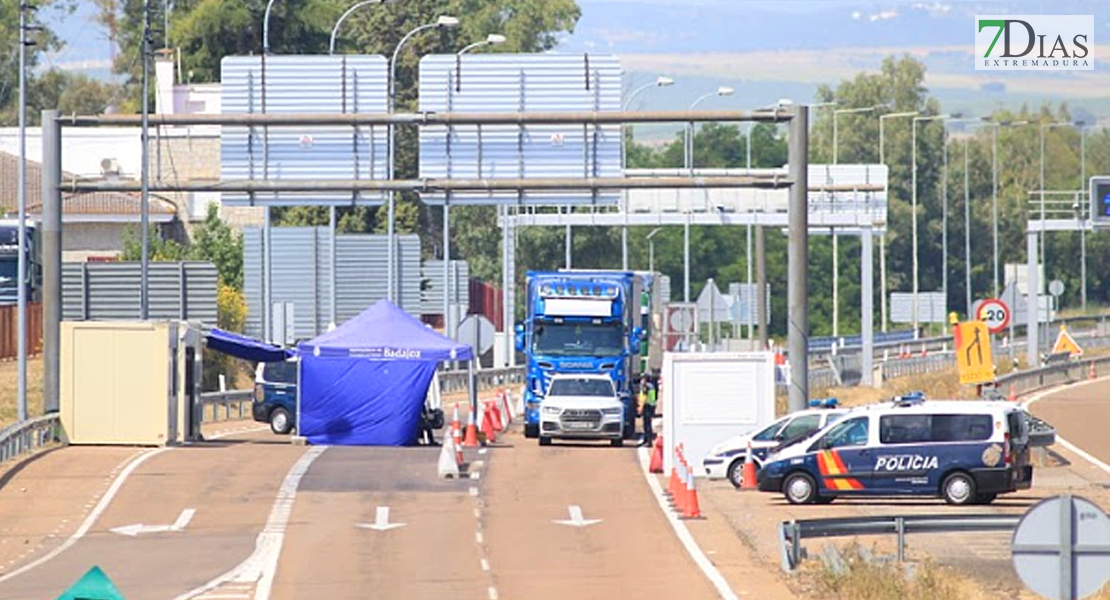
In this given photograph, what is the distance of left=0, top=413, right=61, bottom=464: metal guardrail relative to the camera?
40.9m

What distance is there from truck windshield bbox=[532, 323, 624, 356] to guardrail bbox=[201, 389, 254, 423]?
918 centimetres

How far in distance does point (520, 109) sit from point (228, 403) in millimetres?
A: 14531

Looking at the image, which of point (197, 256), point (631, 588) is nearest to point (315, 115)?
point (631, 588)

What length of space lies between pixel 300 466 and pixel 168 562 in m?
13.2

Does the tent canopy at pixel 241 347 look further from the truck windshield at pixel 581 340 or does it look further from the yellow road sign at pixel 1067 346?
the yellow road sign at pixel 1067 346

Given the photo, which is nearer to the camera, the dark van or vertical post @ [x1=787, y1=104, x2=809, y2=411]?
vertical post @ [x1=787, y1=104, x2=809, y2=411]

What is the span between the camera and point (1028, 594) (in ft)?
88.4

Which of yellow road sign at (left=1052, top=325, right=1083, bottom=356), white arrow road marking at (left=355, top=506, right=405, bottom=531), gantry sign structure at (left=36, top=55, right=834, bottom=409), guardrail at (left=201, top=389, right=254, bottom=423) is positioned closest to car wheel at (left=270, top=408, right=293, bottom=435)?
guardrail at (left=201, top=389, right=254, bottom=423)

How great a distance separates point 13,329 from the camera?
7000 cm

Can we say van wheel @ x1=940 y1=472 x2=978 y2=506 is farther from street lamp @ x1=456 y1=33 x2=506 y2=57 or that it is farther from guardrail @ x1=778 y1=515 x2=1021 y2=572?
street lamp @ x1=456 y1=33 x2=506 y2=57

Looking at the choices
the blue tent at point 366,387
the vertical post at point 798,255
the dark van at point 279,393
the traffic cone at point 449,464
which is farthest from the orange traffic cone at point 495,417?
the traffic cone at point 449,464

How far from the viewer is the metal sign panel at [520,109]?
4641 cm

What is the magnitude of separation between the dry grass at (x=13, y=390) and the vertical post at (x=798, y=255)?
16.4 metres

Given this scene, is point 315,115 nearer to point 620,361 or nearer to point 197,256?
point 620,361
